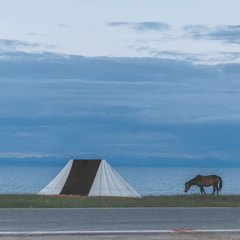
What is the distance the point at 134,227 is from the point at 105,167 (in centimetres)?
1287

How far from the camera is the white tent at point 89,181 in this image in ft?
111

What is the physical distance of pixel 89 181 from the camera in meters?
34.1

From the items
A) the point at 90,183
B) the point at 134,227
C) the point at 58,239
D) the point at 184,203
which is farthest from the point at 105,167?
the point at 58,239

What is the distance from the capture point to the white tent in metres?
33.8

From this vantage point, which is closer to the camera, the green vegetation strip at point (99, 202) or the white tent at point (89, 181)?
the green vegetation strip at point (99, 202)

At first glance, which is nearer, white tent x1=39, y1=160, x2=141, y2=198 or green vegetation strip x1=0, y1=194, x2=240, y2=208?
green vegetation strip x1=0, y1=194, x2=240, y2=208

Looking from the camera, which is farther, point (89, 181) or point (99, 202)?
point (89, 181)

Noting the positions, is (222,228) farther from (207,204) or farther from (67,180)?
(67,180)

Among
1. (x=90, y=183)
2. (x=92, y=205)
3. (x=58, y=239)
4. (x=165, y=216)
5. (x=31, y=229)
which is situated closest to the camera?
(x=58, y=239)

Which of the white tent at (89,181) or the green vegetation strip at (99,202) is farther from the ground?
the white tent at (89,181)

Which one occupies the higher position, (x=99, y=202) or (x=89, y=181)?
(x=89, y=181)

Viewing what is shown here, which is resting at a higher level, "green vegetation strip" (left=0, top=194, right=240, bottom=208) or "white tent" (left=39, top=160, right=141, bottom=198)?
"white tent" (left=39, top=160, right=141, bottom=198)

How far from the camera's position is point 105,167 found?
34.2 m

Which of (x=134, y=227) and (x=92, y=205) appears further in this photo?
(x=92, y=205)
